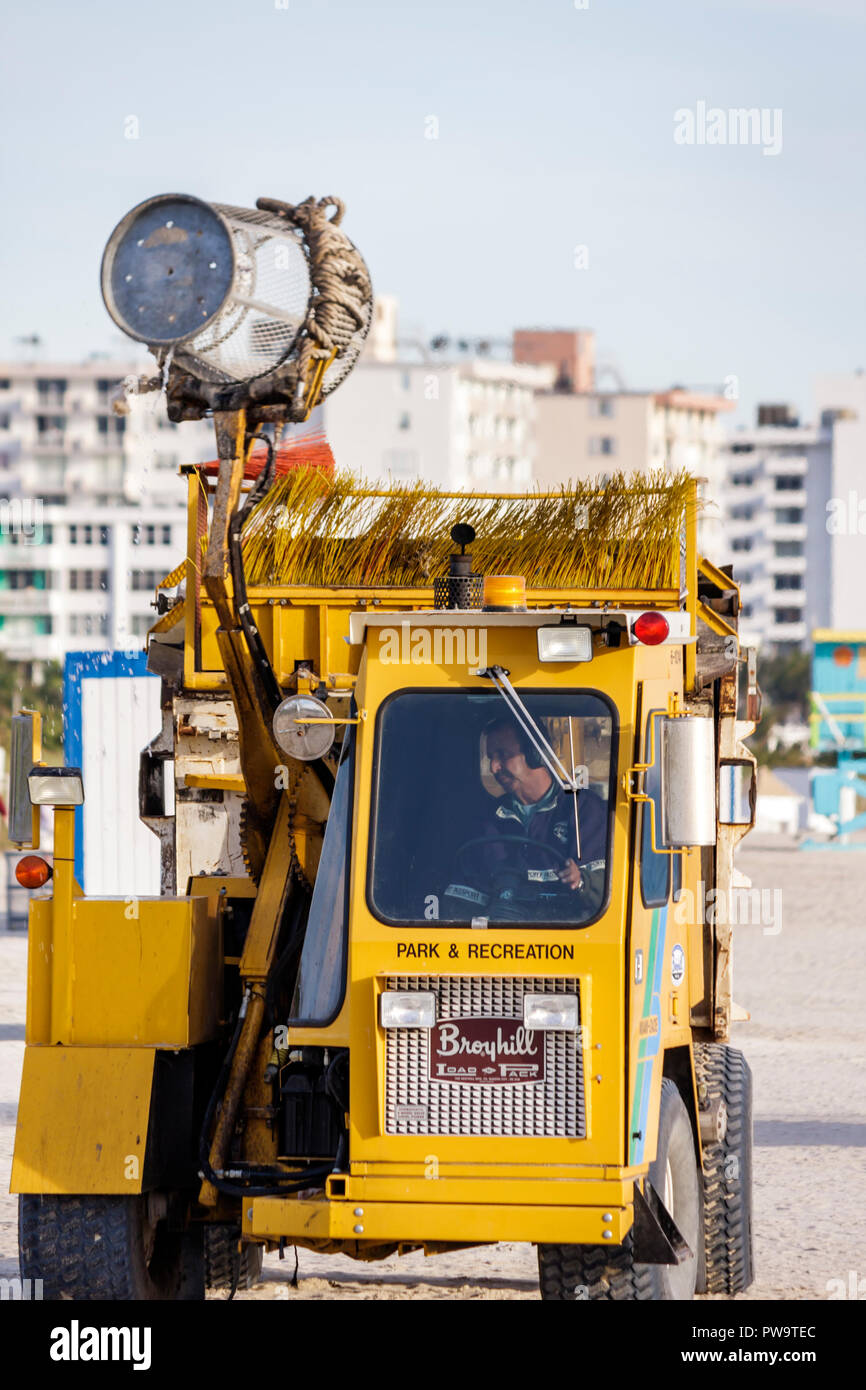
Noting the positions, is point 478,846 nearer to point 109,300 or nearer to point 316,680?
point 316,680

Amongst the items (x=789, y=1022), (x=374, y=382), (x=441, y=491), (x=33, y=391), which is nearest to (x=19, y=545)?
(x=33, y=391)

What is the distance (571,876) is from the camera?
732 centimetres

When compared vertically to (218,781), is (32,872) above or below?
above

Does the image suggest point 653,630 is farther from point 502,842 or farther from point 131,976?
point 131,976

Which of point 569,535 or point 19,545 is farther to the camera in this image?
point 19,545

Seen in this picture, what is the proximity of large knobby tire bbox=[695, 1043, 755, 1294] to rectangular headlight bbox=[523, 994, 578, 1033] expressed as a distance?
2.44 m

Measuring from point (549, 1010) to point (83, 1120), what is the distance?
172 centimetres

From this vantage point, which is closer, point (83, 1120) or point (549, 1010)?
point (549, 1010)

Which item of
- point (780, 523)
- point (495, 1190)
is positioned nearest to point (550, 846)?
point (495, 1190)

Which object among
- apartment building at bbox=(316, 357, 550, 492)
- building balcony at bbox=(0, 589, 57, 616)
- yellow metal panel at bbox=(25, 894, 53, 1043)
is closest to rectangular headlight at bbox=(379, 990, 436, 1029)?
yellow metal panel at bbox=(25, 894, 53, 1043)

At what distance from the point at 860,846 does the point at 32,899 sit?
40266 mm

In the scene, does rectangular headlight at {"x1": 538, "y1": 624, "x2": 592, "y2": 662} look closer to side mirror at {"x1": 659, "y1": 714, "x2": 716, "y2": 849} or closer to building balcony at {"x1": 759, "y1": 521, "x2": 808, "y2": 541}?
side mirror at {"x1": 659, "y1": 714, "x2": 716, "y2": 849}

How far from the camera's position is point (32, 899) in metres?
7.94

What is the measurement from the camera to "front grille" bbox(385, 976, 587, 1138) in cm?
722
